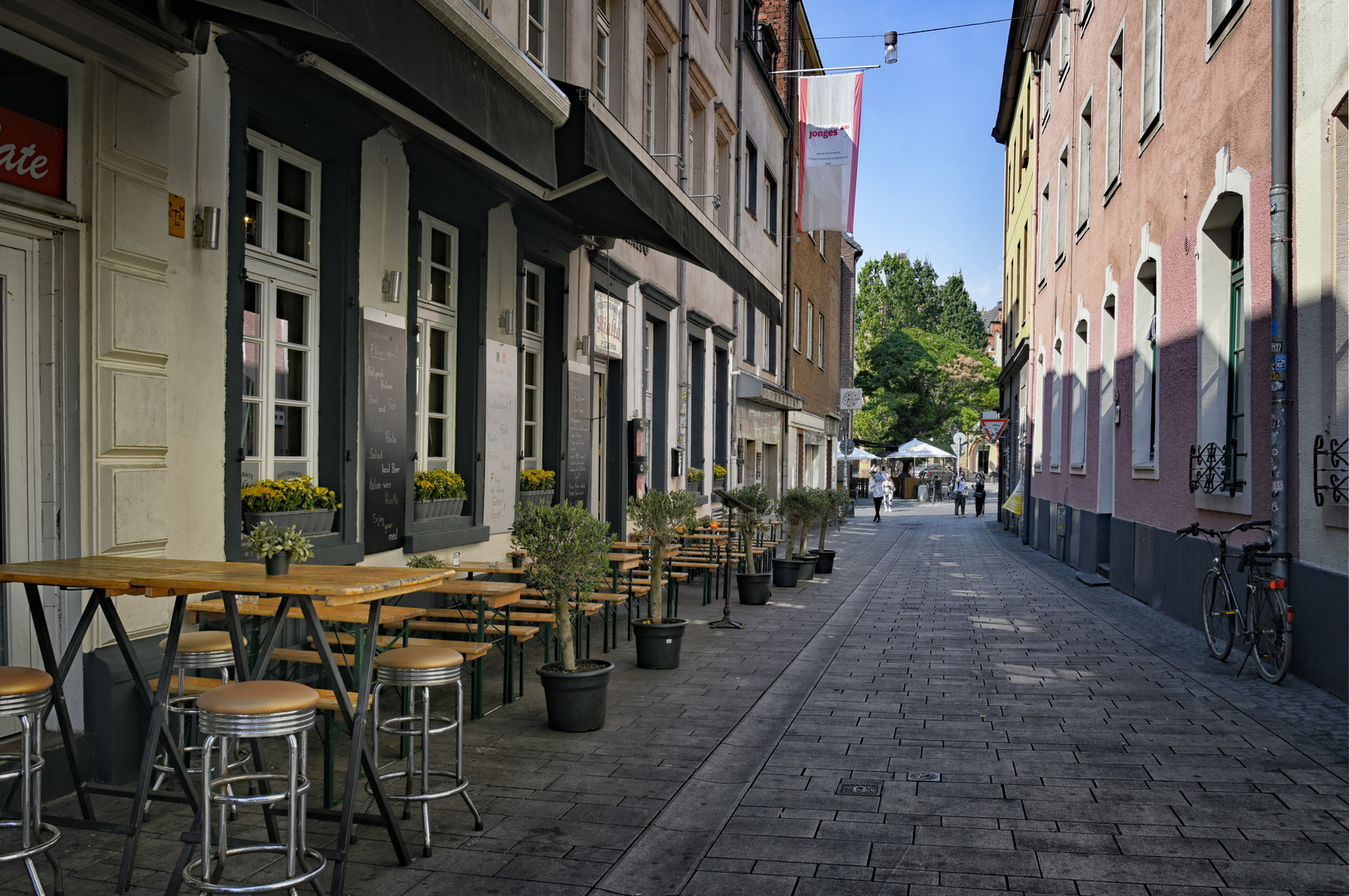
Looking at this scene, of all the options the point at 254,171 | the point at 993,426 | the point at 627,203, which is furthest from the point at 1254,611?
the point at 993,426

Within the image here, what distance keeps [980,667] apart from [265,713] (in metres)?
6.08

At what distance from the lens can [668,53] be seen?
13922 mm

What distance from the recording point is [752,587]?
11742 mm

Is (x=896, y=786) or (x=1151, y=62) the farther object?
(x=1151, y=62)

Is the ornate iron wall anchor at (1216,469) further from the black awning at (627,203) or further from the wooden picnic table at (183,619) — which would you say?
the wooden picnic table at (183,619)

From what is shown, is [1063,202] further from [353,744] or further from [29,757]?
[29,757]

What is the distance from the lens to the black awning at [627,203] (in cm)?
715

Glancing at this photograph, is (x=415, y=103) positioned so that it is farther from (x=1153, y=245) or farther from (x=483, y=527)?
(x=1153, y=245)

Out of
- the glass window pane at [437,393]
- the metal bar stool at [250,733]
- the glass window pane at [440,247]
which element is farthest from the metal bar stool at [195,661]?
the glass window pane at [440,247]

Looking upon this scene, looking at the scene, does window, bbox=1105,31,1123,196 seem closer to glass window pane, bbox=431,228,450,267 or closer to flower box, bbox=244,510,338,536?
glass window pane, bbox=431,228,450,267

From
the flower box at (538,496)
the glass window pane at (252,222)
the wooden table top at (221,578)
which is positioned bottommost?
the wooden table top at (221,578)

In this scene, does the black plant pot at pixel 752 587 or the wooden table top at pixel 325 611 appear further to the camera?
the black plant pot at pixel 752 587

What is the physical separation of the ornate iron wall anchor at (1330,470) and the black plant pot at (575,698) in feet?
16.3

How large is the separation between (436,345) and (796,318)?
17782mm
